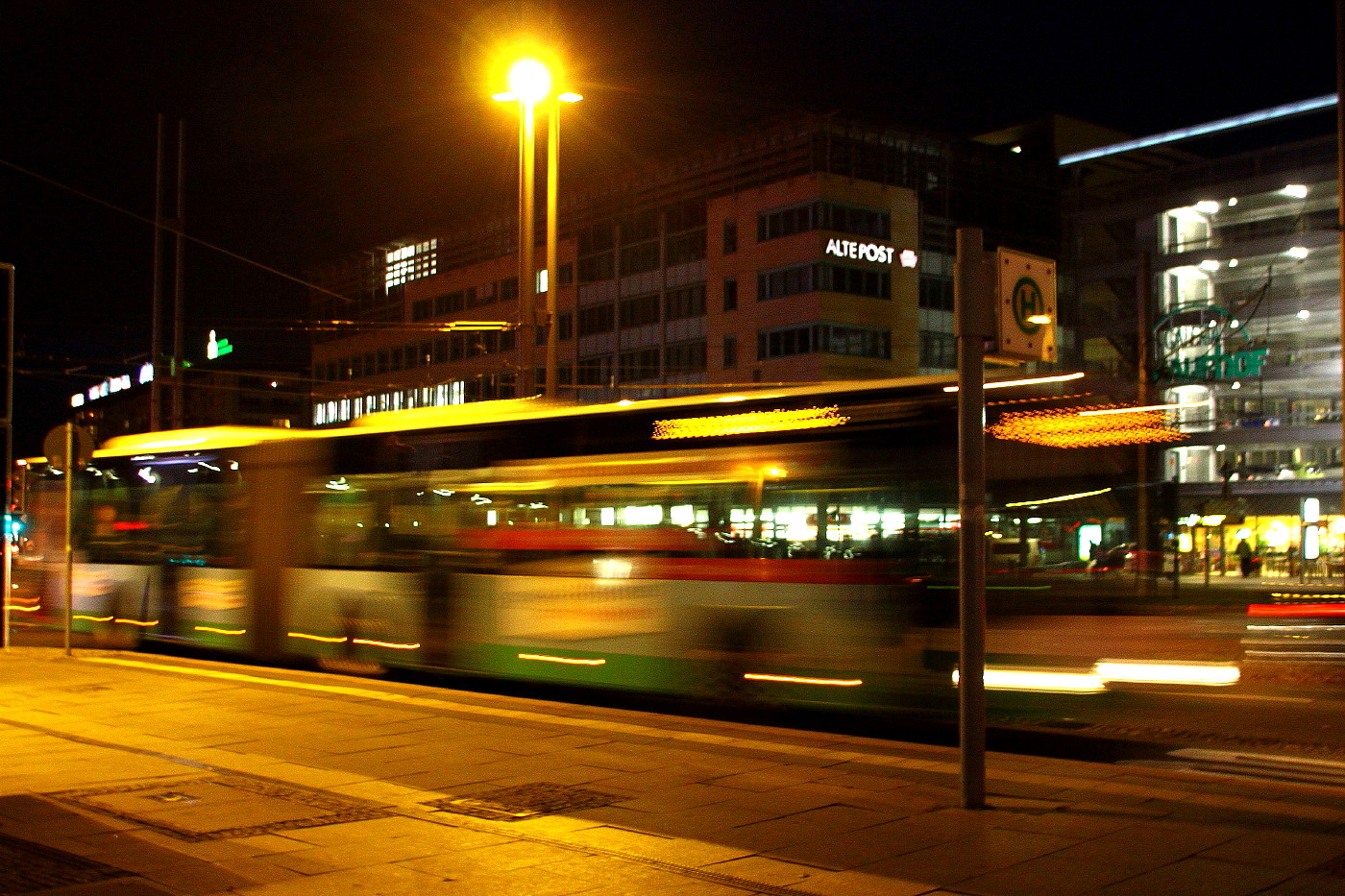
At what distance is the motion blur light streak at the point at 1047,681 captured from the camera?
10.0m

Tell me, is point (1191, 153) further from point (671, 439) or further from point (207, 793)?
point (207, 793)

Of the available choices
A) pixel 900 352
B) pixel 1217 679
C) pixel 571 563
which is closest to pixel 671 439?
pixel 571 563

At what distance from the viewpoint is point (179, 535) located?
57.7 feet

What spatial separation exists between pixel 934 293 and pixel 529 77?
4041cm

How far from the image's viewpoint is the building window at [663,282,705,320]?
55.3 metres

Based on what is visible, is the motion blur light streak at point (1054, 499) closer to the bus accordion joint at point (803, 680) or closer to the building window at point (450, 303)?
the bus accordion joint at point (803, 680)

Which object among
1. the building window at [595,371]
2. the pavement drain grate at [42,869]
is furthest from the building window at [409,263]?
the pavement drain grate at [42,869]

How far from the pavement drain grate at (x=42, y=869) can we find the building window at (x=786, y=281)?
45.4 metres

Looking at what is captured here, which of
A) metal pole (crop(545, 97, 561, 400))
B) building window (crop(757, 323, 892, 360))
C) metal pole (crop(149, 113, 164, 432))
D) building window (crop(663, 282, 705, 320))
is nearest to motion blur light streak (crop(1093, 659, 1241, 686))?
metal pole (crop(545, 97, 561, 400))

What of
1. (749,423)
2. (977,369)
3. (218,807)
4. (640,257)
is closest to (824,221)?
(640,257)

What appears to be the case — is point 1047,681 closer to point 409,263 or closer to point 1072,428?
point 1072,428

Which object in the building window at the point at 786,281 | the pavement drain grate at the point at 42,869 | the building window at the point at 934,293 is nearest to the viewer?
the pavement drain grate at the point at 42,869

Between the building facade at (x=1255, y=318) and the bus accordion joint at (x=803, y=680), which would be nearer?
the bus accordion joint at (x=803, y=680)

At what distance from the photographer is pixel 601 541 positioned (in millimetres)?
12344
